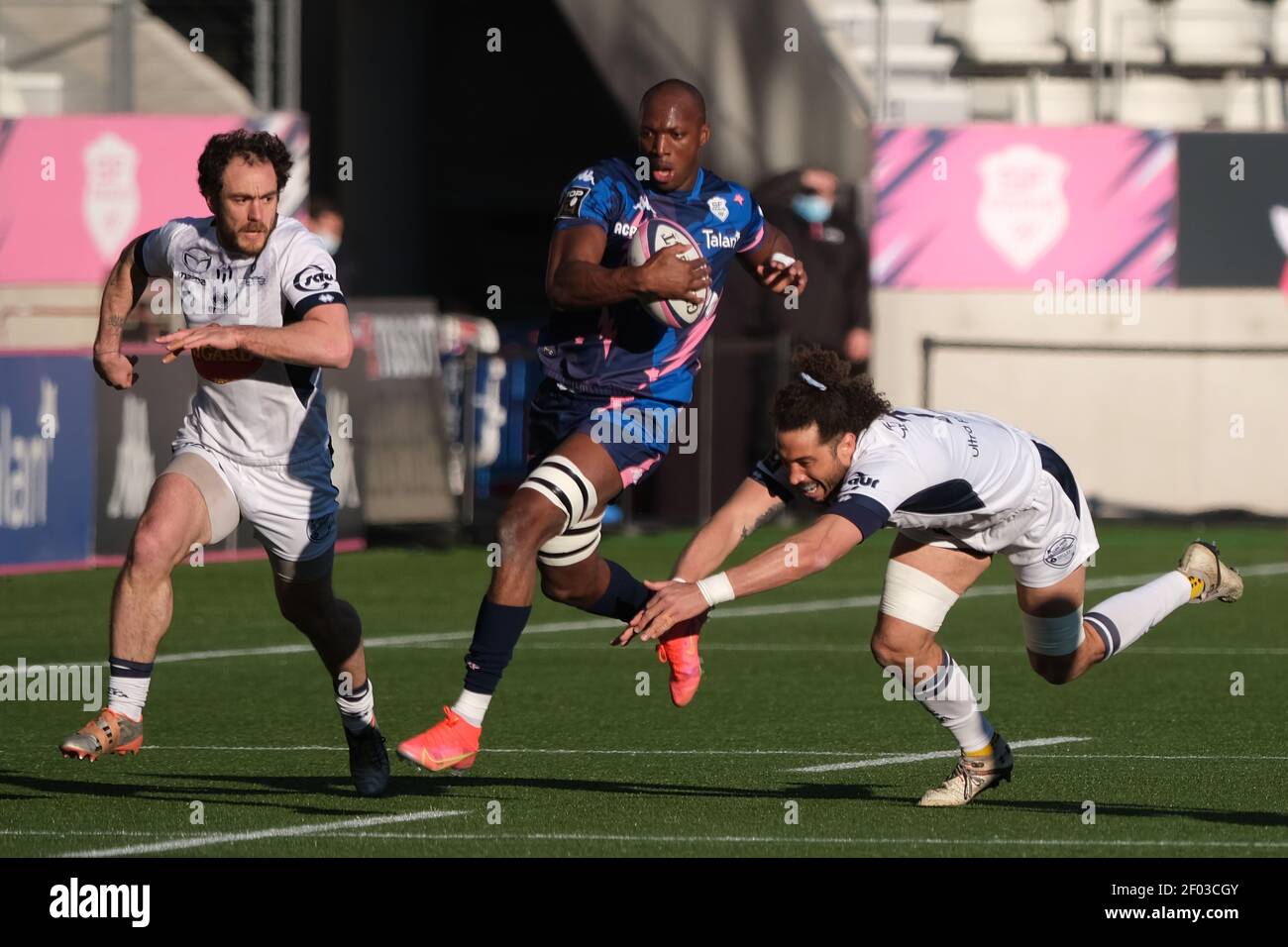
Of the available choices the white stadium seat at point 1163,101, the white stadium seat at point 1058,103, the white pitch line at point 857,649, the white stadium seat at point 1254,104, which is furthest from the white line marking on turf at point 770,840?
the white stadium seat at point 1163,101

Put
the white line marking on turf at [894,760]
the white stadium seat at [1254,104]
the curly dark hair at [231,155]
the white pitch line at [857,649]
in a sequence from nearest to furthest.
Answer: the curly dark hair at [231,155] → the white line marking on turf at [894,760] → the white pitch line at [857,649] → the white stadium seat at [1254,104]

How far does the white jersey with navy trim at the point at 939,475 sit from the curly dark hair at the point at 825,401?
0.23 ft

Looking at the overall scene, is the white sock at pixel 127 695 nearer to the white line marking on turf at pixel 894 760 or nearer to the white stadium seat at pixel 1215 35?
the white line marking on turf at pixel 894 760

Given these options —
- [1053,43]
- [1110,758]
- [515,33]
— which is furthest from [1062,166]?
[1110,758]

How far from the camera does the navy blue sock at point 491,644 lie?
8438mm

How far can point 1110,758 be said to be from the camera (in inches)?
384

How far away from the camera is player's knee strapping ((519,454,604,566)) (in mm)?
8789

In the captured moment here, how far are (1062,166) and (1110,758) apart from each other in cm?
1437

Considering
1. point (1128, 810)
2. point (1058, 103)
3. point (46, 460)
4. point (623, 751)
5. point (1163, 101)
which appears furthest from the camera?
point (1163, 101)

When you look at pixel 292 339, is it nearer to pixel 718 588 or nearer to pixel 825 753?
pixel 718 588

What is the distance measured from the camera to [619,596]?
9.45 meters

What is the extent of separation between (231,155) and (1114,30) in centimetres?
1916

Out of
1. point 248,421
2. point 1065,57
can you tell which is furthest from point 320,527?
point 1065,57

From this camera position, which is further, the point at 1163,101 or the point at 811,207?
the point at 1163,101
